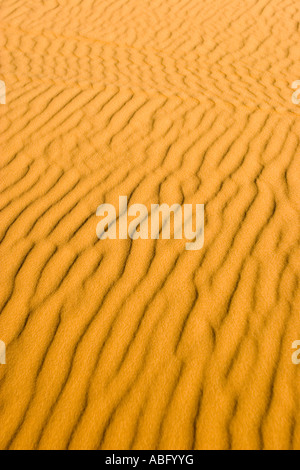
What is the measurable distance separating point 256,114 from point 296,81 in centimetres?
125

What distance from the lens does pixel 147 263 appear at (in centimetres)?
287

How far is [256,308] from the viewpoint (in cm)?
262

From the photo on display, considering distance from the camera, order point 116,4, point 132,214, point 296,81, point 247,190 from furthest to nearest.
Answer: point 116,4 < point 296,81 < point 247,190 < point 132,214

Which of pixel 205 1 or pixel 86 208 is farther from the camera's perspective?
pixel 205 1

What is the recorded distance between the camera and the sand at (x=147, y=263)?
213cm

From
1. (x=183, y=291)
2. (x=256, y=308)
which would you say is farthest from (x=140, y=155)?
(x=256, y=308)

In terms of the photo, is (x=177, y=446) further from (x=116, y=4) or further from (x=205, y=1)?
(x=205, y=1)

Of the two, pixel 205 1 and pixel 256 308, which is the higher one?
pixel 205 1

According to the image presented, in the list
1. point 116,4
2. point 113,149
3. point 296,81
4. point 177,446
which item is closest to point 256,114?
point 296,81

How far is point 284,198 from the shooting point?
11.3 feet

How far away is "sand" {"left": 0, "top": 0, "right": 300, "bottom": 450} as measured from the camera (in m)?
2.13

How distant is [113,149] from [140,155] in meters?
0.26

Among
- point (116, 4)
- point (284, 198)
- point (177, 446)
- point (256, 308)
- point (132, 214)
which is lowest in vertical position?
point (177, 446)

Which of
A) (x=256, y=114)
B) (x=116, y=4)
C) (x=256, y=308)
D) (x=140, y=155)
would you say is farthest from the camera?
(x=116, y=4)
